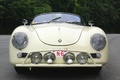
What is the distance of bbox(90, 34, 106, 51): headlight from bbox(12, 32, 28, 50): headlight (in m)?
1.15

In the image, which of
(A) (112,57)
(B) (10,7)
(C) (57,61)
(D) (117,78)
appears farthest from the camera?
(B) (10,7)

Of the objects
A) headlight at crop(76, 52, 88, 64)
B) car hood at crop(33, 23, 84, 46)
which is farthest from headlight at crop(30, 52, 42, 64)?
headlight at crop(76, 52, 88, 64)

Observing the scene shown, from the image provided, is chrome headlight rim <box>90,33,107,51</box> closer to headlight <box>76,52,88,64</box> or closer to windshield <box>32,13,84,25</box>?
headlight <box>76,52,88,64</box>

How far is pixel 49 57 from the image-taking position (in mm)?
4773

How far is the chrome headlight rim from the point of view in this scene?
498cm

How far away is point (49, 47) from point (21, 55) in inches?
19.8

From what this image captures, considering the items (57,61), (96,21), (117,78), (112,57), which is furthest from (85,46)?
(96,21)

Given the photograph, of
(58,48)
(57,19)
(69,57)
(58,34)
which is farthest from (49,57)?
(57,19)

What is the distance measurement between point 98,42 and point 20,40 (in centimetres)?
134

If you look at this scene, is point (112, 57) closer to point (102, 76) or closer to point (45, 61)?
point (102, 76)

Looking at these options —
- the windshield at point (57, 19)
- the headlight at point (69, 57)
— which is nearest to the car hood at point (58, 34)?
the headlight at point (69, 57)

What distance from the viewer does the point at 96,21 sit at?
4878 cm

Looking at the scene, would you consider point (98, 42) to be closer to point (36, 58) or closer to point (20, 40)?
point (36, 58)

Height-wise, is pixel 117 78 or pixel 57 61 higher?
pixel 57 61
